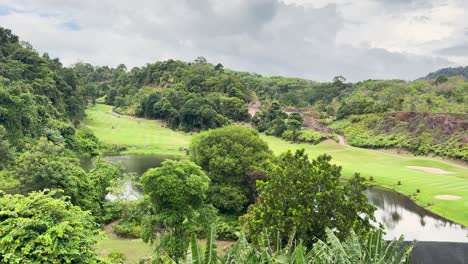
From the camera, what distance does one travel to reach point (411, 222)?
100.0 feet

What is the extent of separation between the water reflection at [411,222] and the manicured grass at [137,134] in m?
31.4

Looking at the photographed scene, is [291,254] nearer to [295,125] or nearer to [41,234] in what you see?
[41,234]

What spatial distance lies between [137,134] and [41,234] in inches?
2439

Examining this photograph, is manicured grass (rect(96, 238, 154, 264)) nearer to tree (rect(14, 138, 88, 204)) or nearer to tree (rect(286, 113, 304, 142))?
tree (rect(14, 138, 88, 204))

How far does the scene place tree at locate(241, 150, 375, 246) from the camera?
1625 cm

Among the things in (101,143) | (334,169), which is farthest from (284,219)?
→ (101,143)

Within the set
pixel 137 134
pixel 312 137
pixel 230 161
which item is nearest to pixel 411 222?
pixel 230 161

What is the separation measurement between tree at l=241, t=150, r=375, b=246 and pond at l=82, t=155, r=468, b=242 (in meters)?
9.27

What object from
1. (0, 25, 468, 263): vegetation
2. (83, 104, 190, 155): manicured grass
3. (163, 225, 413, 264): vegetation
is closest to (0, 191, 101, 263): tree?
(0, 25, 468, 263): vegetation

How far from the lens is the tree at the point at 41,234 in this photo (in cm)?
1046

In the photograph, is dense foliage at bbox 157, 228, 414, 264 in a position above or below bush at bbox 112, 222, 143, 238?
above

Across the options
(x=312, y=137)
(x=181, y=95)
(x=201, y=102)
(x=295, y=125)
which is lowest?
(x=312, y=137)

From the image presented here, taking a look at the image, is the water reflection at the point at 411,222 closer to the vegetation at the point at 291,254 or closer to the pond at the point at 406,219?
Result: the pond at the point at 406,219

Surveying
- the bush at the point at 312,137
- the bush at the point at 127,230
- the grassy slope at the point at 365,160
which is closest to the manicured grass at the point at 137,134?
the grassy slope at the point at 365,160
